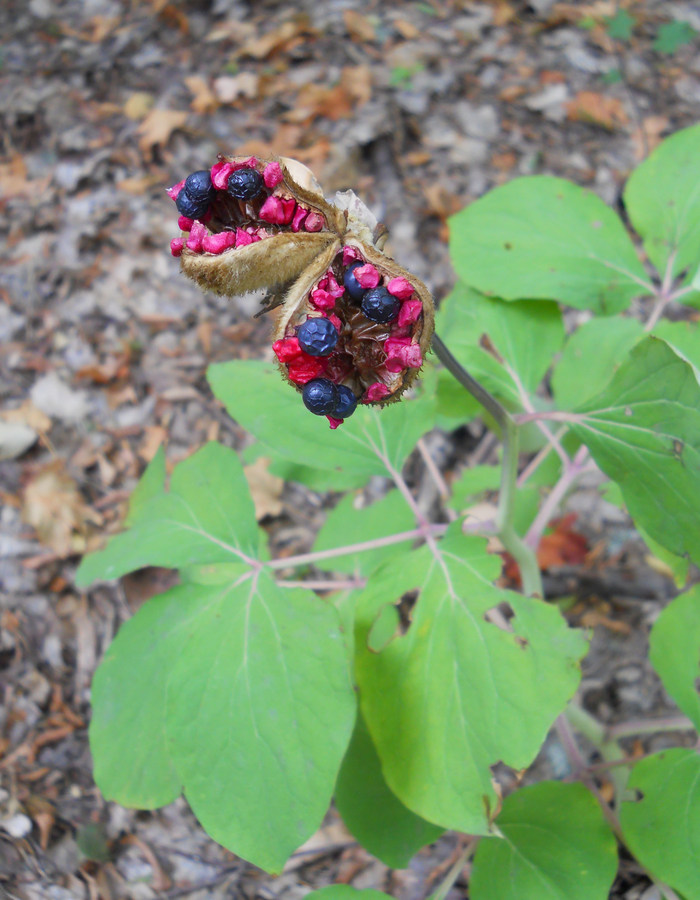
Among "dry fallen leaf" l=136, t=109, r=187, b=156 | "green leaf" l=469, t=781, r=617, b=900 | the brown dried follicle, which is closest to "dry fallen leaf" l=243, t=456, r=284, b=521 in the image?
"green leaf" l=469, t=781, r=617, b=900

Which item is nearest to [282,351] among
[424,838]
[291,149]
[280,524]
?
[424,838]

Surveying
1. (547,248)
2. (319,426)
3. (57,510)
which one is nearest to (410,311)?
(319,426)

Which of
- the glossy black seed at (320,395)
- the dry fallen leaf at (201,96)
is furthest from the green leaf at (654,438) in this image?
the dry fallen leaf at (201,96)

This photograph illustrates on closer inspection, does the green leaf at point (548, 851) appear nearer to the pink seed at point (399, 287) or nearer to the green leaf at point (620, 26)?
the pink seed at point (399, 287)

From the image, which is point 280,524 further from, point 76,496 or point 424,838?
point 424,838

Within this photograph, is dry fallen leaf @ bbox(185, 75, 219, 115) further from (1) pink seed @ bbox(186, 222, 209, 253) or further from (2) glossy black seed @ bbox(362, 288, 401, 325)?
(2) glossy black seed @ bbox(362, 288, 401, 325)

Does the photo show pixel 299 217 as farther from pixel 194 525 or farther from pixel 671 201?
pixel 671 201
